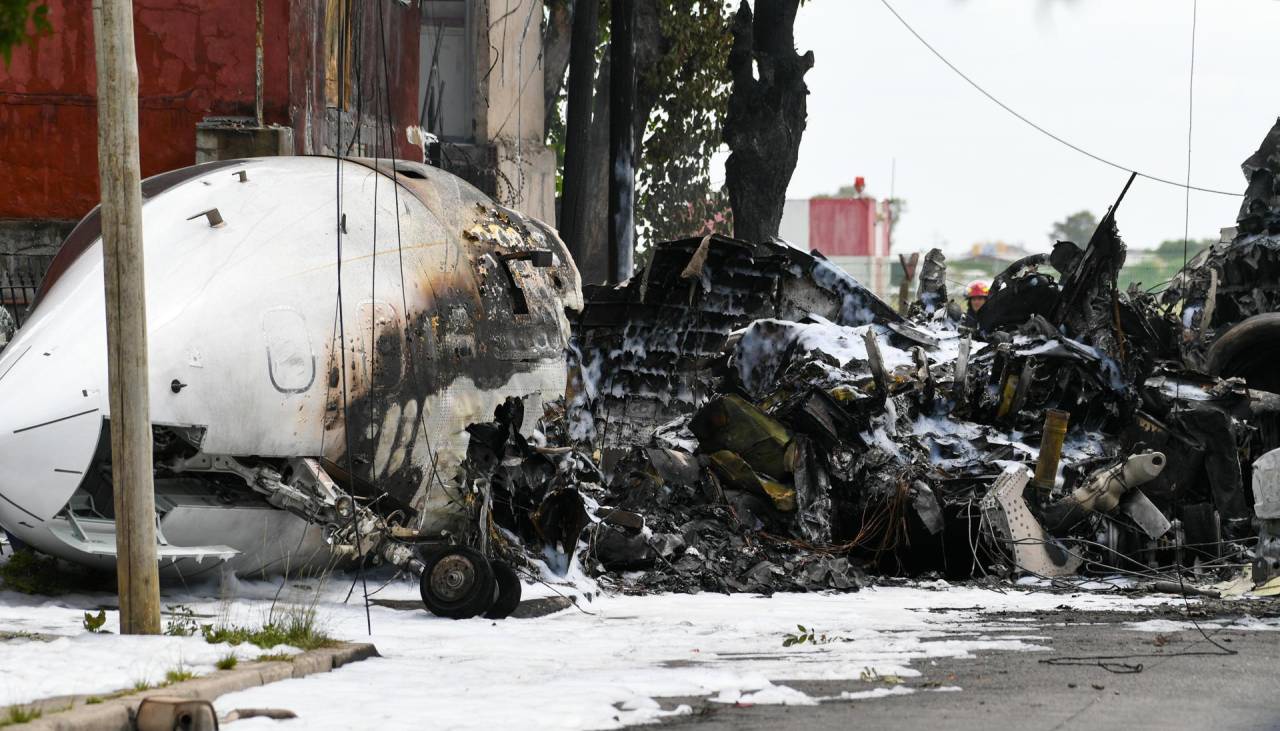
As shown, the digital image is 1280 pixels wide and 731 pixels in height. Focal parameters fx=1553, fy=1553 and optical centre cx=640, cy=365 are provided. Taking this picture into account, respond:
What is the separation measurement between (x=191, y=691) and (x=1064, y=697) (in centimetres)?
432

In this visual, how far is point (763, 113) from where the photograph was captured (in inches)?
1163

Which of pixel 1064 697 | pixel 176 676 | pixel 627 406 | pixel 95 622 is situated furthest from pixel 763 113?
pixel 176 676

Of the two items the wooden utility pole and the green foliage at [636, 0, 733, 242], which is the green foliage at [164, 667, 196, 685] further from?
the green foliage at [636, 0, 733, 242]

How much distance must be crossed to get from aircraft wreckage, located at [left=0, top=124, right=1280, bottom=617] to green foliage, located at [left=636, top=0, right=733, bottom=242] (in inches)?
482

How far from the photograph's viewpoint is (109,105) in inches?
367

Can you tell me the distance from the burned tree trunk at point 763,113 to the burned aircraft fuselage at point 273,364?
15.9 m

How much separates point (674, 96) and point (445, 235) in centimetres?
2128

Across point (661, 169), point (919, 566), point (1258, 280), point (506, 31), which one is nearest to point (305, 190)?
point (919, 566)

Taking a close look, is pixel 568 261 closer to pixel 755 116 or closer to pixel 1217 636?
pixel 1217 636

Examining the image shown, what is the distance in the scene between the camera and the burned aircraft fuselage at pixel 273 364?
36.9 ft

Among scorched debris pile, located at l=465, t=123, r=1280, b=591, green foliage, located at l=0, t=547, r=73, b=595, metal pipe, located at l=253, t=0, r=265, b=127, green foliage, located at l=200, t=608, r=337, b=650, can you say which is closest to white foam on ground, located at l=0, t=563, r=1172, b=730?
green foliage, located at l=200, t=608, r=337, b=650

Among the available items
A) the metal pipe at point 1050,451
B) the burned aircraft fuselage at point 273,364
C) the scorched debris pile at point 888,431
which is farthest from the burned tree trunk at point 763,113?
the burned aircraft fuselage at point 273,364

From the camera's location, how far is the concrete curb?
21.3 feet

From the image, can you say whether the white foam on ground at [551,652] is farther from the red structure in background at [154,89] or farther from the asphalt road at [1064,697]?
the red structure in background at [154,89]
